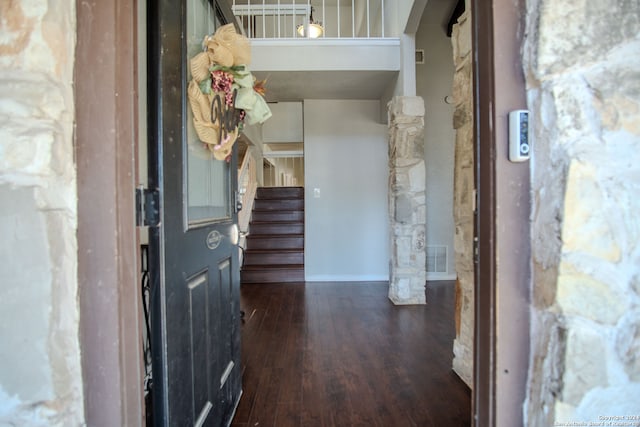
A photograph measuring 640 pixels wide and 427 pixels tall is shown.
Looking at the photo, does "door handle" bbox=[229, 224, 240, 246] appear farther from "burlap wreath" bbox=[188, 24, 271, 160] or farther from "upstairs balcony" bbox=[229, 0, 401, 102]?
"upstairs balcony" bbox=[229, 0, 401, 102]

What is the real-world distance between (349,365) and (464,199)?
1257mm

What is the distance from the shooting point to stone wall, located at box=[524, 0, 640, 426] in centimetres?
70

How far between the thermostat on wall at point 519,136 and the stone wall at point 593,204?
0.05 m

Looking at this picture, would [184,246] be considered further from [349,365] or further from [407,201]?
[407,201]

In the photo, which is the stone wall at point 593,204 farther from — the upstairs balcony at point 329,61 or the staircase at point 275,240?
the staircase at point 275,240

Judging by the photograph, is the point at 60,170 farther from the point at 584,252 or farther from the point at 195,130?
the point at 584,252

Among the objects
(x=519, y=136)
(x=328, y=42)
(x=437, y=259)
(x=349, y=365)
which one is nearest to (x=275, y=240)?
(x=437, y=259)

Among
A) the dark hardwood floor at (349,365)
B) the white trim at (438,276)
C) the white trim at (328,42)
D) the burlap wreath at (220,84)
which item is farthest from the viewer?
the white trim at (438,276)

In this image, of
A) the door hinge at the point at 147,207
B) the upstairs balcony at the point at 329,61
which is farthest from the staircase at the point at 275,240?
the door hinge at the point at 147,207

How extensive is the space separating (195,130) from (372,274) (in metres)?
3.63

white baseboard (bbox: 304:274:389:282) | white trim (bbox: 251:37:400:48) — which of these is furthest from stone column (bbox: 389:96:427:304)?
white baseboard (bbox: 304:274:389:282)

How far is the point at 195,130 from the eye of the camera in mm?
1202

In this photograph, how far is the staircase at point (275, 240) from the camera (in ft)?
14.4

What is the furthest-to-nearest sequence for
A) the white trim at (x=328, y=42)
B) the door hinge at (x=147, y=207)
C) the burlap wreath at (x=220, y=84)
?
the white trim at (x=328, y=42)
the burlap wreath at (x=220, y=84)
the door hinge at (x=147, y=207)
